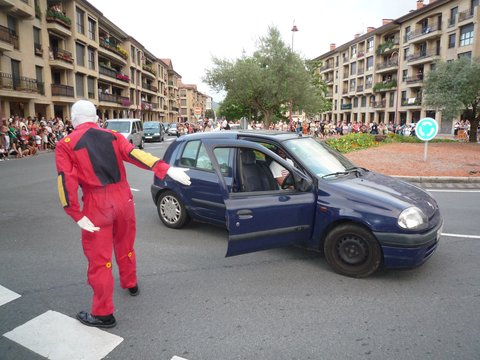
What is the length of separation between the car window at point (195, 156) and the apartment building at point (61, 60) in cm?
2410

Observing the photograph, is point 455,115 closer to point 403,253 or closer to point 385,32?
point 403,253

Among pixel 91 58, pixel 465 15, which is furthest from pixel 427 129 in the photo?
pixel 465 15

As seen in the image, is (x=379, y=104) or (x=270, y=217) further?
(x=379, y=104)

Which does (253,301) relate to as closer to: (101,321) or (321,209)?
(321,209)

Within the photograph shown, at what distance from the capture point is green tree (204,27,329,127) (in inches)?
1099

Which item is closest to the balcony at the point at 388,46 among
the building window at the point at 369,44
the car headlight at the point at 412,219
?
Answer: the building window at the point at 369,44

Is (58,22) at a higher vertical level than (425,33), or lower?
lower

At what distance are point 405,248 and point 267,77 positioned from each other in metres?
25.9

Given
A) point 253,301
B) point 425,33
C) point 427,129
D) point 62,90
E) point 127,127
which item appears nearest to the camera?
point 253,301

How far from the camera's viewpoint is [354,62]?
6769cm

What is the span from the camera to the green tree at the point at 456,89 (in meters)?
19.7

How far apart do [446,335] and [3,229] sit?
6.17 metres

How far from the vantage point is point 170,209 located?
5801mm

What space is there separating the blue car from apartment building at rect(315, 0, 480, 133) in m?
37.4
